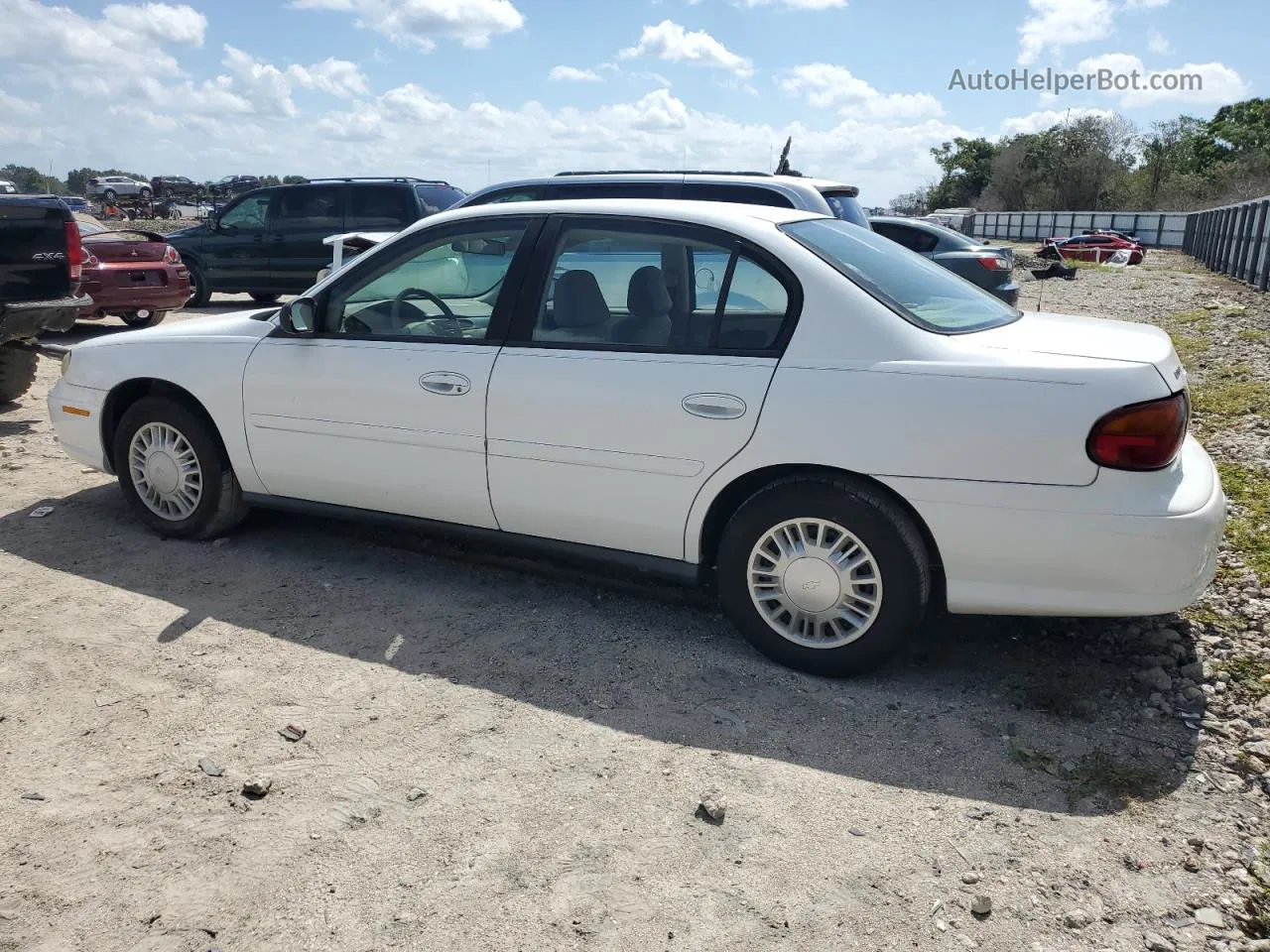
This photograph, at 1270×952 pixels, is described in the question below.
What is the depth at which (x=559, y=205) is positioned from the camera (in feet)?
14.4

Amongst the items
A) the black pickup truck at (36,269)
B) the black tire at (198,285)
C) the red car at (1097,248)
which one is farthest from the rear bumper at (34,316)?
the red car at (1097,248)

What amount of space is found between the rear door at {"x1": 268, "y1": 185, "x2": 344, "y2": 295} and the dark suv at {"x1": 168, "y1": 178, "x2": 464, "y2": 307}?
1 cm

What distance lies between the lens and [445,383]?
4301 millimetres

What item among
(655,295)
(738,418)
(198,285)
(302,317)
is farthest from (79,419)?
(198,285)

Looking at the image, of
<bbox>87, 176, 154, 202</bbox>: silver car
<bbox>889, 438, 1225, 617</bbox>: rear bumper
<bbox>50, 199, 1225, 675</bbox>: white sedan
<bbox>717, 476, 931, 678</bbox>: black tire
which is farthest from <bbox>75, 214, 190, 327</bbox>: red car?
<bbox>87, 176, 154, 202</bbox>: silver car

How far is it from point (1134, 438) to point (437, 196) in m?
12.6

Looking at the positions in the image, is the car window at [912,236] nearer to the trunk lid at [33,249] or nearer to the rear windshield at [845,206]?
the rear windshield at [845,206]

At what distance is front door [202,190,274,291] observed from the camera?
589 inches

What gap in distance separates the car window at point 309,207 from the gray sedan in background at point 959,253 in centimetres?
736

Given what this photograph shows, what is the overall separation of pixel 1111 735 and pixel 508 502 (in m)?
2.40

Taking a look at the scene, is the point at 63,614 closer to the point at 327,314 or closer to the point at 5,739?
the point at 5,739

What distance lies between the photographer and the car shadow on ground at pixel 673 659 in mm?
3340

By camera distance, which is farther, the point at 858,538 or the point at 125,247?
the point at 125,247

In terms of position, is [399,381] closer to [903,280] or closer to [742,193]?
[903,280]
